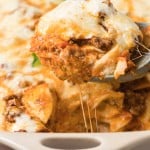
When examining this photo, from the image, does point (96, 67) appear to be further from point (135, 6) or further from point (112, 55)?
point (135, 6)

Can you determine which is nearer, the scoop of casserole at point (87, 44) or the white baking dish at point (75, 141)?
the white baking dish at point (75, 141)

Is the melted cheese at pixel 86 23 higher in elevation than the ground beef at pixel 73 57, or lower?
higher

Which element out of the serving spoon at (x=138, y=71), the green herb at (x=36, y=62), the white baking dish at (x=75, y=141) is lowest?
the white baking dish at (x=75, y=141)

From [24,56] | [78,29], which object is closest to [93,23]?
[78,29]

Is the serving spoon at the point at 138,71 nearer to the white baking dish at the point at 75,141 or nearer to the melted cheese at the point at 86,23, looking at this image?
the melted cheese at the point at 86,23

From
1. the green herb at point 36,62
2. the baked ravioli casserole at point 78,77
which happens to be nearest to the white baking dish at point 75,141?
the baked ravioli casserole at point 78,77

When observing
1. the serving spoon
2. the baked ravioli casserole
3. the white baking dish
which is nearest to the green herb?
the baked ravioli casserole

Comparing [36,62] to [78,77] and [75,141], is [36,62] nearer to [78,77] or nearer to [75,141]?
[78,77]
